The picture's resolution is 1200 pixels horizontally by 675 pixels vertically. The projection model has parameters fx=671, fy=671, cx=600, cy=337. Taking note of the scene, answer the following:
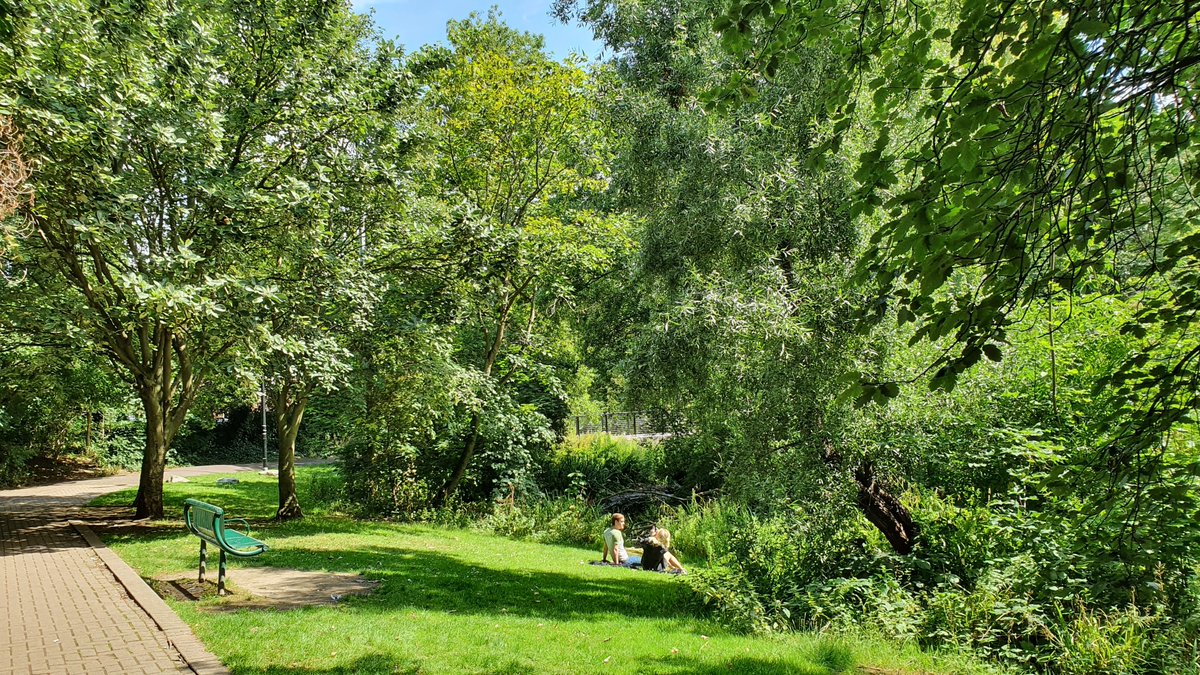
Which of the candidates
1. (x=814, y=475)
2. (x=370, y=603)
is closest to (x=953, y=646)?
(x=814, y=475)

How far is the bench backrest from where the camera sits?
7.88m

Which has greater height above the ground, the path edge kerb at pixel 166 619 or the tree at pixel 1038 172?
the tree at pixel 1038 172

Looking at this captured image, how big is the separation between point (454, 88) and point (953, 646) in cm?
Result: 1635

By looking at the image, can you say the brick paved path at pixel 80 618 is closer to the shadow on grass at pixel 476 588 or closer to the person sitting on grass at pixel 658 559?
the shadow on grass at pixel 476 588

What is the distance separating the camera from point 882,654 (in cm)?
648

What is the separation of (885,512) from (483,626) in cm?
527

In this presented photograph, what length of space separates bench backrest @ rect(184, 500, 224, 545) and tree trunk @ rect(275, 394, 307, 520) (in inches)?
247

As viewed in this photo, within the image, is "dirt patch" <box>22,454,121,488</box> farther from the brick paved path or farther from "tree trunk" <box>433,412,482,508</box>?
"tree trunk" <box>433,412,482,508</box>

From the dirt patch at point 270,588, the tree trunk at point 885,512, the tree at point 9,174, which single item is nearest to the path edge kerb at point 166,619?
the dirt patch at point 270,588

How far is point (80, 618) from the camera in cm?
689

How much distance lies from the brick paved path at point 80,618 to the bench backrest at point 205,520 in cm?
82

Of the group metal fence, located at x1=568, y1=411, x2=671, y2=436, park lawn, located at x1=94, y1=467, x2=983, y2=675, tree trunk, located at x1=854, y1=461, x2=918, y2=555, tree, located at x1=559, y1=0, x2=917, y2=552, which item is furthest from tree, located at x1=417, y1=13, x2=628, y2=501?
tree trunk, located at x1=854, y1=461, x2=918, y2=555

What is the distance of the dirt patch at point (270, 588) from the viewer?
7.79 meters

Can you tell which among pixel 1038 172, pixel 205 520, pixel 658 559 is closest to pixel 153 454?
pixel 205 520
